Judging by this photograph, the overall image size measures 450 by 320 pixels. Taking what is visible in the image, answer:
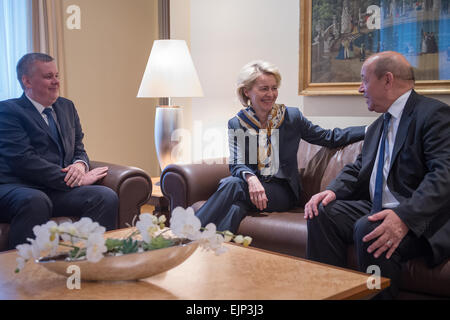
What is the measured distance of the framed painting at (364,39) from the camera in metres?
3.17

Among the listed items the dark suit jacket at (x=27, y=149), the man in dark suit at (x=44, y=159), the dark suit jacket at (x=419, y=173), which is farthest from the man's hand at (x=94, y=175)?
the dark suit jacket at (x=419, y=173)

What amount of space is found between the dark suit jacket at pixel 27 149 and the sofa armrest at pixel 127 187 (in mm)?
288

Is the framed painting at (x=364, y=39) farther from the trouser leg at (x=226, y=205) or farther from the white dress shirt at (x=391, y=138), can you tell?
the trouser leg at (x=226, y=205)

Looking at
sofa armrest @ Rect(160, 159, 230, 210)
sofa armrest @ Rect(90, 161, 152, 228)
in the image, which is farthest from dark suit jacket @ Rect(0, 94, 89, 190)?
sofa armrest @ Rect(160, 159, 230, 210)

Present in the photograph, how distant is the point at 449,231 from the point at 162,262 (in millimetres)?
1320

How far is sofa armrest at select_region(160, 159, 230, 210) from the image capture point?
3.27 m

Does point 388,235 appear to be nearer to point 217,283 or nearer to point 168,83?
point 217,283

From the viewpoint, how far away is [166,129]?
4.24 meters

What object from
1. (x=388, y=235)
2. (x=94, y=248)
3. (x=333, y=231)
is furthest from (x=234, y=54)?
(x=94, y=248)

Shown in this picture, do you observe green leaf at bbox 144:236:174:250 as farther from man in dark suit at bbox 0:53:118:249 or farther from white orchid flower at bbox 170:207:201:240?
man in dark suit at bbox 0:53:118:249

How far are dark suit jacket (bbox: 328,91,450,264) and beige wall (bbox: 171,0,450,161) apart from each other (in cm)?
87

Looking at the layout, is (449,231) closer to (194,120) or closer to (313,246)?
(313,246)
